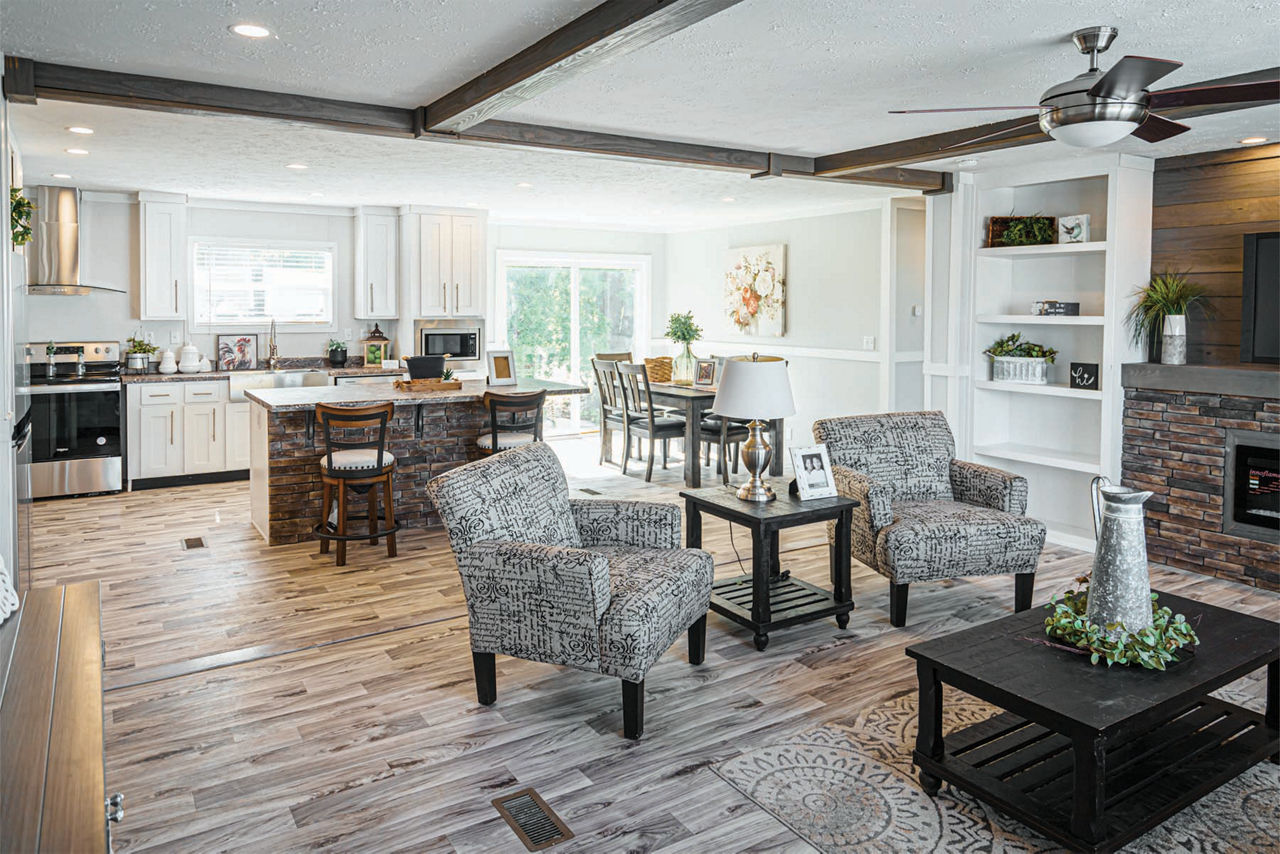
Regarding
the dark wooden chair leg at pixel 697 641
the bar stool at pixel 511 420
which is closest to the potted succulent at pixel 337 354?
the bar stool at pixel 511 420

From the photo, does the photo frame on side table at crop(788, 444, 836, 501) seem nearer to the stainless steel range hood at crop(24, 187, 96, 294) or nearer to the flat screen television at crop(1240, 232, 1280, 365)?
the flat screen television at crop(1240, 232, 1280, 365)

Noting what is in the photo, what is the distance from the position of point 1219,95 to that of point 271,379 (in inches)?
270

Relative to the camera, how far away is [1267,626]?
292 cm

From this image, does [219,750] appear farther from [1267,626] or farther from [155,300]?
[155,300]

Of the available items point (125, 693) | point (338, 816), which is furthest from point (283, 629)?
point (338, 816)

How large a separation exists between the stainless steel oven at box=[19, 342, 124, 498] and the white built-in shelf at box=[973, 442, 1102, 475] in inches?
250

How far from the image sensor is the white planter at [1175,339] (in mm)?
5129

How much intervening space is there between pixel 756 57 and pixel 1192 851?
2915 mm

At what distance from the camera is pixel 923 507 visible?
441cm

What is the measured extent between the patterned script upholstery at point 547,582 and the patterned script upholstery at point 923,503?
40.5 inches

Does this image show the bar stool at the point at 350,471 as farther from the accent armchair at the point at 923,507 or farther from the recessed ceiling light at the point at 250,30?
the accent armchair at the point at 923,507

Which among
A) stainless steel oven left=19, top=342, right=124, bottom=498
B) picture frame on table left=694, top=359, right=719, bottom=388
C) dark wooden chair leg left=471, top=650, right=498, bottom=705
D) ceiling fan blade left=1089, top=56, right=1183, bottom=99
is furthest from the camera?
picture frame on table left=694, top=359, right=719, bottom=388

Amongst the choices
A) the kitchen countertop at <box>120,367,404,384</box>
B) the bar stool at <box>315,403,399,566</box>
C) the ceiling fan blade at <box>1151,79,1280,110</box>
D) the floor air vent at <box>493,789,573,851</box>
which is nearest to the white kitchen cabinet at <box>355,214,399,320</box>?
the kitchen countertop at <box>120,367,404,384</box>

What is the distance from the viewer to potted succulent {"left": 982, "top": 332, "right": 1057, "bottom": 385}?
5.78 meters
